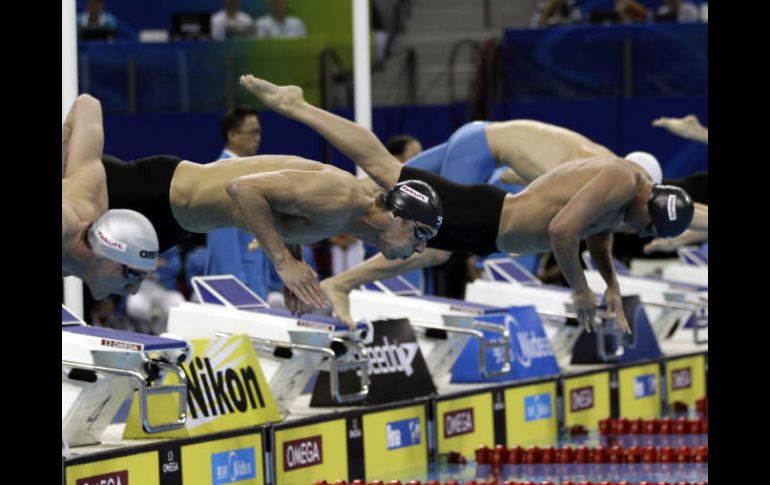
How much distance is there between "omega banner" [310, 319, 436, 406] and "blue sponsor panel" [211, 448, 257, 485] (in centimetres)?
93

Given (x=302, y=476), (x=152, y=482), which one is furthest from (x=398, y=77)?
(x=152, y=482)

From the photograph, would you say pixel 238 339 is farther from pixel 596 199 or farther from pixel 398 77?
pixel 398 77

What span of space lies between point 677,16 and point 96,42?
515 centimetres

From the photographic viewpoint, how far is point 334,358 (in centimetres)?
723

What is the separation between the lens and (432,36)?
46.9 feet

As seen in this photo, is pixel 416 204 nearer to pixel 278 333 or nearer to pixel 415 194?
pixel 415 194

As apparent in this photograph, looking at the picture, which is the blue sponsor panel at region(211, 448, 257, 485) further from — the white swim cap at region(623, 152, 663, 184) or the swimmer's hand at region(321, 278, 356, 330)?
the white swim cap at region(623, 152, 663, 184)

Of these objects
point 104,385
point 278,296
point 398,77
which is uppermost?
point 398,77

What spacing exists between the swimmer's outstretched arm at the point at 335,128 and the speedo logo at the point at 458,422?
2453 millimetres

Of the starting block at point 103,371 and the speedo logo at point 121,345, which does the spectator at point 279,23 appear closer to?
the starting block at point 103,371

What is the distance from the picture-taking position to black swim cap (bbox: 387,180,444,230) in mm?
5352

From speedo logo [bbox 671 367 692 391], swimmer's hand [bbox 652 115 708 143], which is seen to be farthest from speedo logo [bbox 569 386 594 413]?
swimmer's hand [bbox 652 115 708 143]

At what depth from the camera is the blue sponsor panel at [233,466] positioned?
21.6ft
